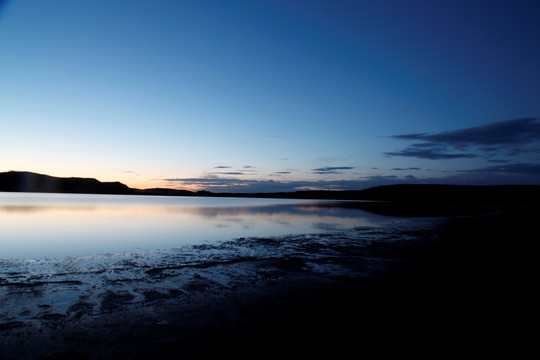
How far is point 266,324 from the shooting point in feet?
19.6

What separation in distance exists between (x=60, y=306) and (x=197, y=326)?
348cm

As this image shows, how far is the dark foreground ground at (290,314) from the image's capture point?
4.96 m

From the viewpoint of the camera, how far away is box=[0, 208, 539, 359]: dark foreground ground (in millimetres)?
4957

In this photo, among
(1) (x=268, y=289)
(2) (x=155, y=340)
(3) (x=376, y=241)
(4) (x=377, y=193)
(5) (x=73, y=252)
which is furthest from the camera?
(4) (x=377, y=193)

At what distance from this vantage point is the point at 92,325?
19.1 feet

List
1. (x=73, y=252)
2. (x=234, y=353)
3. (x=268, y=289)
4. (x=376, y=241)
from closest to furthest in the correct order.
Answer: (x=234, y=353) → (x=268, y=289) → (x=73, y=252) → (x=376, y=241)

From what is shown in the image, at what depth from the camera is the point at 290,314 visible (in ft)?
21.3

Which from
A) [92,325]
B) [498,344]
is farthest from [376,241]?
[92,325]

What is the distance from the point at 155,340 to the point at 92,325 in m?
1.55

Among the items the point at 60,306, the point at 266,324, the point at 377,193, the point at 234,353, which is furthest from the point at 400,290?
the point at 377,193

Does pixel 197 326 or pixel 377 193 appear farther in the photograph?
pixel 377 193

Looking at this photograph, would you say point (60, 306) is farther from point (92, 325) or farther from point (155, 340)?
point (155, 340)

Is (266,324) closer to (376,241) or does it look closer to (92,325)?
(92,325)

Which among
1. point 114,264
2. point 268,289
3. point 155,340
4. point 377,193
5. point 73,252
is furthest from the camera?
point 377,193
